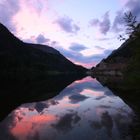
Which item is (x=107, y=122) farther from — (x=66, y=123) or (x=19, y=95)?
(x=19, y=95)

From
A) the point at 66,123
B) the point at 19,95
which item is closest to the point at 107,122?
the point at 66,123

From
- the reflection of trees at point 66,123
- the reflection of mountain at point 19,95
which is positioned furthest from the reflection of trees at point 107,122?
the reflection of mountain at point 19,95

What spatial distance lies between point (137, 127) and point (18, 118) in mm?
11245

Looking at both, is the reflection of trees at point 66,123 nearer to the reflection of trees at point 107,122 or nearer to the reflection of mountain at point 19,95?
the reflection of trees at point 107,122

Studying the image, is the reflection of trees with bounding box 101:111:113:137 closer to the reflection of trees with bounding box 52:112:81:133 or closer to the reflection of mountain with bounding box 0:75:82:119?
the reflection of trees with bounding box 52:112:81:133

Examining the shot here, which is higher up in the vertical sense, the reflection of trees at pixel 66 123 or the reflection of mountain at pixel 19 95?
the reflection of mountain at pixel 19 95

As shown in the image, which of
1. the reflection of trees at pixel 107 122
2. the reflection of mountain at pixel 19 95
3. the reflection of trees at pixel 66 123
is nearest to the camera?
the reflection of trees at pixel 107 122

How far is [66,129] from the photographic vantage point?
947 inches

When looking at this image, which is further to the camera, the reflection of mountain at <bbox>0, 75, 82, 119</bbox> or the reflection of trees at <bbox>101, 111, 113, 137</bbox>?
the reflection of mountain at <bbox>0, 75, 82, 119</bbox>

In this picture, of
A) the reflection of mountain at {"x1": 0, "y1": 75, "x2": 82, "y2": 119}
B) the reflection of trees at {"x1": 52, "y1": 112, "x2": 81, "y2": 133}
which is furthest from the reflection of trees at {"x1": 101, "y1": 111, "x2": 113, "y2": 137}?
the reflection of mountain at {"x1": 0, "y1": 75, "x2": 82, "y2": 119}

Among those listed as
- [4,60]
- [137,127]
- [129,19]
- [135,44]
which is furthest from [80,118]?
[4,60]

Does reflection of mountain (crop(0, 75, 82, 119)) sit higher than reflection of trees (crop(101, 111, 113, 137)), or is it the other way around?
reflection of mountain (crop(0, 75, 82, 119))

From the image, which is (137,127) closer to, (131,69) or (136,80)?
(136,80)

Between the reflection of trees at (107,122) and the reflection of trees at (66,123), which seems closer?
the reflection of trees at (107,122)
